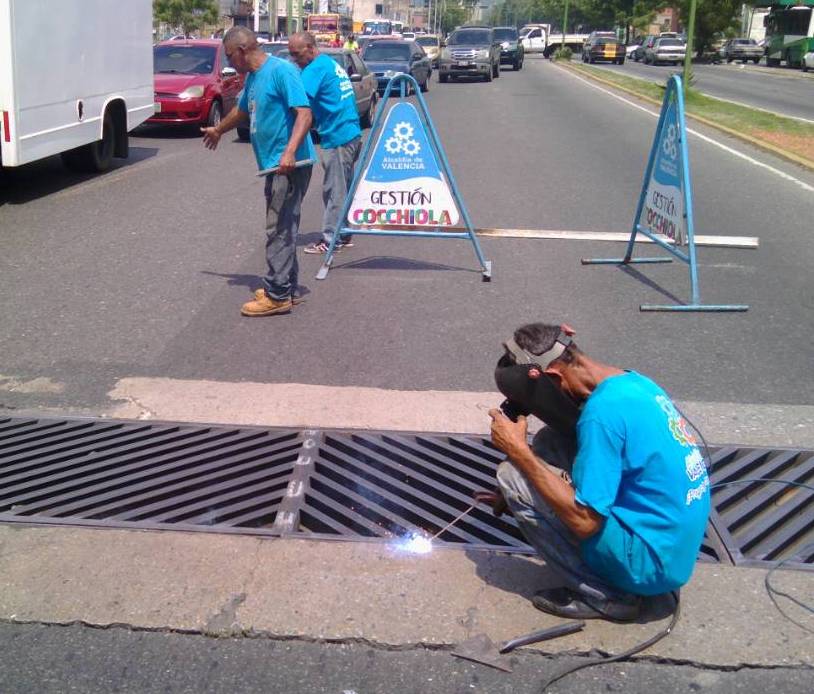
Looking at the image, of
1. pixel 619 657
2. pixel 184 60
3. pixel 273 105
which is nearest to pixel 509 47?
pixel 184 60

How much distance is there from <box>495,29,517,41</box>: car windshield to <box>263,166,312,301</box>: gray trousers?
130 feet

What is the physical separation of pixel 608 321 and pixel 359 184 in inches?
97.9

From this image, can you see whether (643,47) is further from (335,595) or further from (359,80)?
(335,595)

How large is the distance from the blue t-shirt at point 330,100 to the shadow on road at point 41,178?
4605mm

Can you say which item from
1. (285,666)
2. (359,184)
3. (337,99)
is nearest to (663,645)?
(285,666)

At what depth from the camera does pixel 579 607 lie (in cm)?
351

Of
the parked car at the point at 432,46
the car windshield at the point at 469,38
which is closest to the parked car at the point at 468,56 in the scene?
the car windshield at the point at 469,38

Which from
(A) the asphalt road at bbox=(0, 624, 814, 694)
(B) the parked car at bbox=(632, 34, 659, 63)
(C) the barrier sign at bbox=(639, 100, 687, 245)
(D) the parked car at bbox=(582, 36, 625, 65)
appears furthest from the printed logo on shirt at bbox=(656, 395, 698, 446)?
(B) the parked car at bbox=(632, 34, 659, 63)

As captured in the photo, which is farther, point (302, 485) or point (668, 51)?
point (668, 51)

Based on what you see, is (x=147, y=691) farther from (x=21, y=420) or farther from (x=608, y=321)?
(x=608, y=321)

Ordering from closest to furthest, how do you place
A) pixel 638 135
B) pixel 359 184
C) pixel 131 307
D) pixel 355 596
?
pixel 355 596
pixel 131 307
pixel 359 184
pixel 638 135

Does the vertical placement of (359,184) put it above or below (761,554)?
above

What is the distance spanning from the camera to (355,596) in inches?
144

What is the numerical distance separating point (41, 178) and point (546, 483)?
37.7 ft
